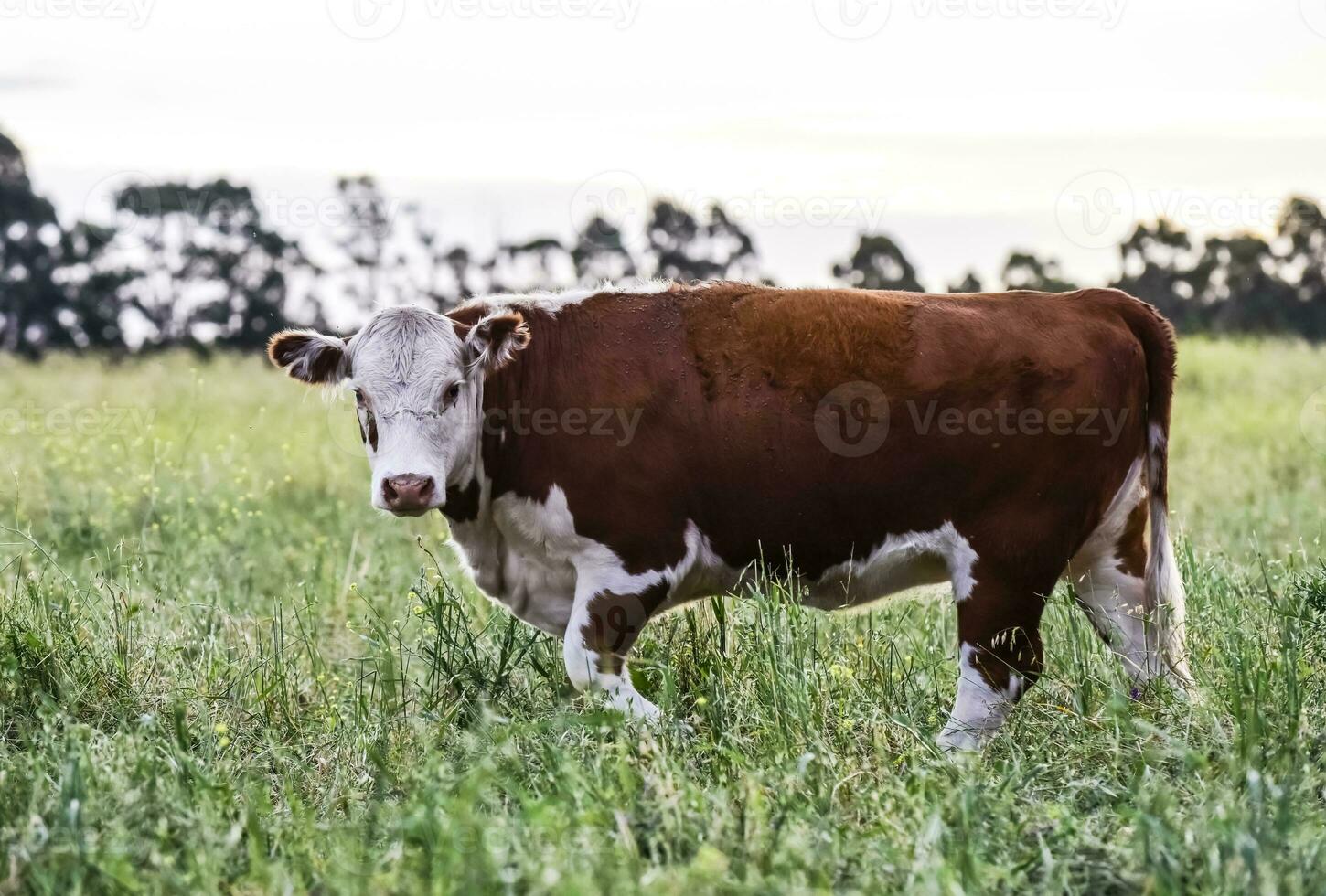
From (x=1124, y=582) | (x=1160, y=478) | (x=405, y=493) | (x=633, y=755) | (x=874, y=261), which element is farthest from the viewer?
(x=874, y=261)

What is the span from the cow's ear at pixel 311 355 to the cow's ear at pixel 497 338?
0.53 m

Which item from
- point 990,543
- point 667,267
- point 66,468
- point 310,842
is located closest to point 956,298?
point 990,543

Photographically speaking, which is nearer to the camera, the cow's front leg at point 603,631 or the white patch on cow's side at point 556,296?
the cow's front leg at point 603,631

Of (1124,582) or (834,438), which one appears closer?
(834,438)

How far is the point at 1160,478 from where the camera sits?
5699 millimetres

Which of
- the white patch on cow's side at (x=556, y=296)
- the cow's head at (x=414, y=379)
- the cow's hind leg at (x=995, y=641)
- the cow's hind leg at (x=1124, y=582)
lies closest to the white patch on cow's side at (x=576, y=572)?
the cow's head at (x=414, y=379)

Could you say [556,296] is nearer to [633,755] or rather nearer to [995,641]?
[633,755]

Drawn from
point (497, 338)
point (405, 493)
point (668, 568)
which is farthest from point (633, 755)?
point (497, 338)

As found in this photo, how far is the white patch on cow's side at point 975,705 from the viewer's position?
537cm

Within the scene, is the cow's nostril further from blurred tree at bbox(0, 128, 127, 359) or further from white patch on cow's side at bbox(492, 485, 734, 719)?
blurred tree at bbox(0, 128, 127, 359)

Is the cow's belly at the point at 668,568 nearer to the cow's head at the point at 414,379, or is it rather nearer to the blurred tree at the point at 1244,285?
the cow's head at the point at 414,379

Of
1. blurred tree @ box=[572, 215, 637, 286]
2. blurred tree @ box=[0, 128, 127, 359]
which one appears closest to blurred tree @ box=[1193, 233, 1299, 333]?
blurred tree @ box=[572, 215, 637, 286]

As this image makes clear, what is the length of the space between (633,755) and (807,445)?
1.45 metres

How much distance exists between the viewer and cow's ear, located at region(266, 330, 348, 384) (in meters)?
5.57
